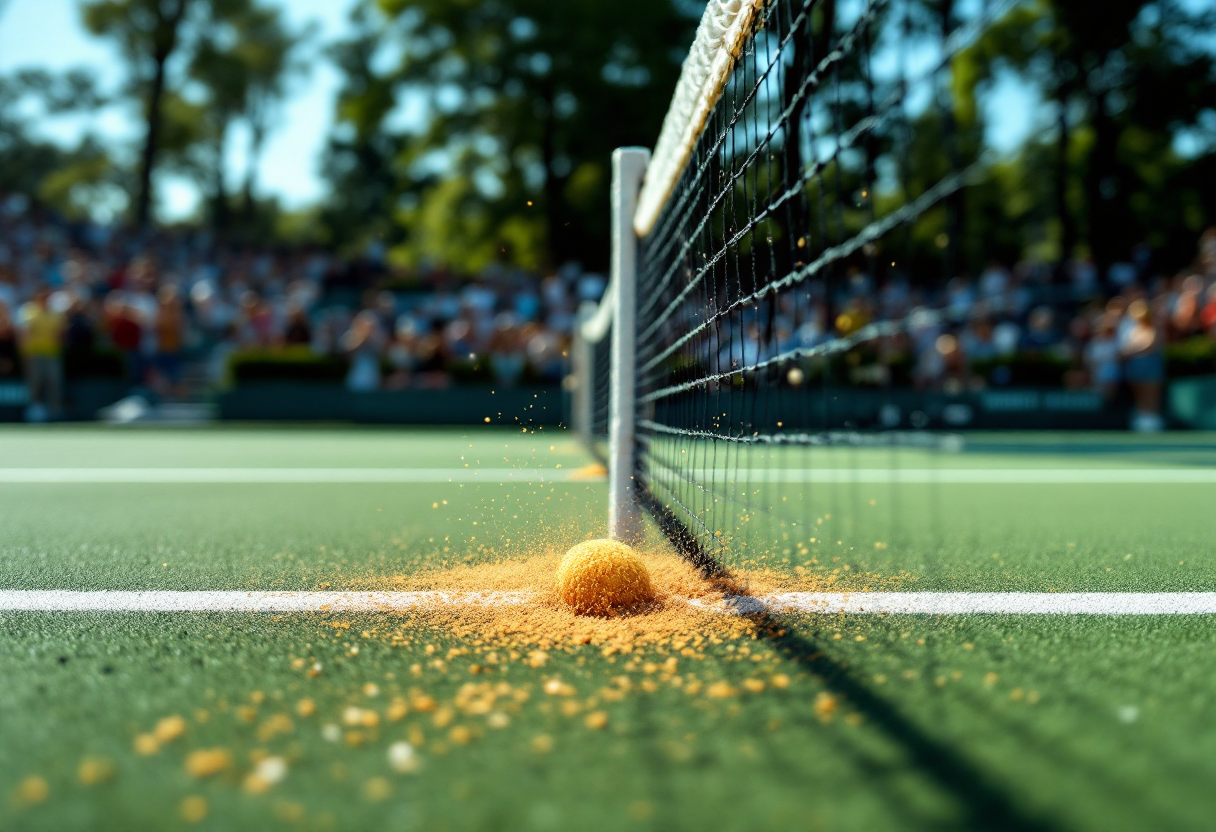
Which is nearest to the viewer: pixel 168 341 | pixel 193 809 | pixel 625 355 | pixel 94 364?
pixel 193 809

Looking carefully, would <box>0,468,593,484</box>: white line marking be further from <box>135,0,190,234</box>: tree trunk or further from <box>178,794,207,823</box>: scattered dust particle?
<box>135,0,190,234</box>: tree trunk

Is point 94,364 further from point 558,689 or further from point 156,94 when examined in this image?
point 156,94

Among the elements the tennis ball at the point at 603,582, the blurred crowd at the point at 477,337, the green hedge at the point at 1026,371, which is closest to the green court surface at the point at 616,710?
the tennis ball at the point at 603,582

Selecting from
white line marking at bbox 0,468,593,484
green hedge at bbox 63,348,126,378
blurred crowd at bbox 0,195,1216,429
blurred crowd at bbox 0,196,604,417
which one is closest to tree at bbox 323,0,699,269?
blurred crowd at bbox 0,196,604,417

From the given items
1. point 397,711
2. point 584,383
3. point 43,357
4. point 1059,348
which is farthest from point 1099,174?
point 397,711

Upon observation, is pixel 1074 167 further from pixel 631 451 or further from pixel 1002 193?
pixel 631 451

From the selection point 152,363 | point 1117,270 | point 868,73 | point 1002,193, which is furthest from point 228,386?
point 1002,193
